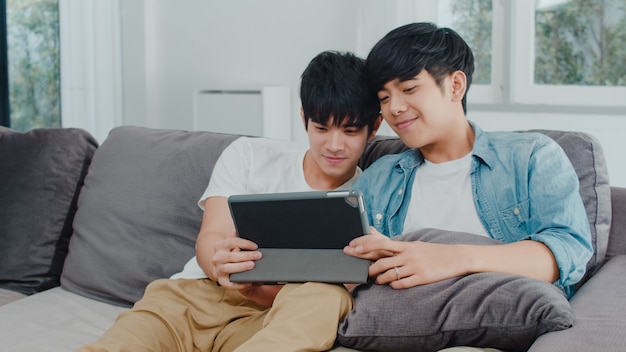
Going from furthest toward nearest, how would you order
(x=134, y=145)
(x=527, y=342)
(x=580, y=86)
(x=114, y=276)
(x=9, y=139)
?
(x=580, y=86)
(x=9, y=139)
(x=134, y=145)
(x=114, y=276)
(x=527, y=342)

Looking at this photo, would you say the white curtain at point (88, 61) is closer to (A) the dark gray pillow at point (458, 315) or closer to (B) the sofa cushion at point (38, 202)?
(B) the sofa cushion at point (38, 202)

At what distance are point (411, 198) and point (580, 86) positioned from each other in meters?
1.91

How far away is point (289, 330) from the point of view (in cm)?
128

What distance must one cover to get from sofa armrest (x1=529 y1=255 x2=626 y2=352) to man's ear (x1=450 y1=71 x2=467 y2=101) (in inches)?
18.5

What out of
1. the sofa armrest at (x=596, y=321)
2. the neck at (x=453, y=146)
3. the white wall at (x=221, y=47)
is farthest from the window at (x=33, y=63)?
the sofa armrest at (x=596, y=321)

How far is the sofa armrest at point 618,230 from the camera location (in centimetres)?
171

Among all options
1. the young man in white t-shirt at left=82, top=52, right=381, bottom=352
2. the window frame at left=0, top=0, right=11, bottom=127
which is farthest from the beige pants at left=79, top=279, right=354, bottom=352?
the window frame at left=0, top=0, right=11, bottom=127

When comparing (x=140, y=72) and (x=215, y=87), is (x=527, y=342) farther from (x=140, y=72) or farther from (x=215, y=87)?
(x=140, y=72)

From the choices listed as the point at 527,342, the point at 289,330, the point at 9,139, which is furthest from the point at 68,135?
the point at 527,342

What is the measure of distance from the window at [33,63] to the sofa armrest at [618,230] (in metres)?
3.58

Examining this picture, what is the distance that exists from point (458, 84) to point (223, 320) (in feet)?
2.31

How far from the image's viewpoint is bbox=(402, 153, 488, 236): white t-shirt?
1.64 metres

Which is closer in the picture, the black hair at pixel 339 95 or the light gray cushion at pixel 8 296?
the black hair at pixel 339 95

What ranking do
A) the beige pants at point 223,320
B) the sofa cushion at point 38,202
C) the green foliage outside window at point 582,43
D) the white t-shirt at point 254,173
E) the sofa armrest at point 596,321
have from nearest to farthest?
the sofa armrest at point 596,321, the beige pants at point 223,320, the white t-shirt at point 254,173, the sofa cushion at point 38,202, the green foliage outside window at point 582,43
